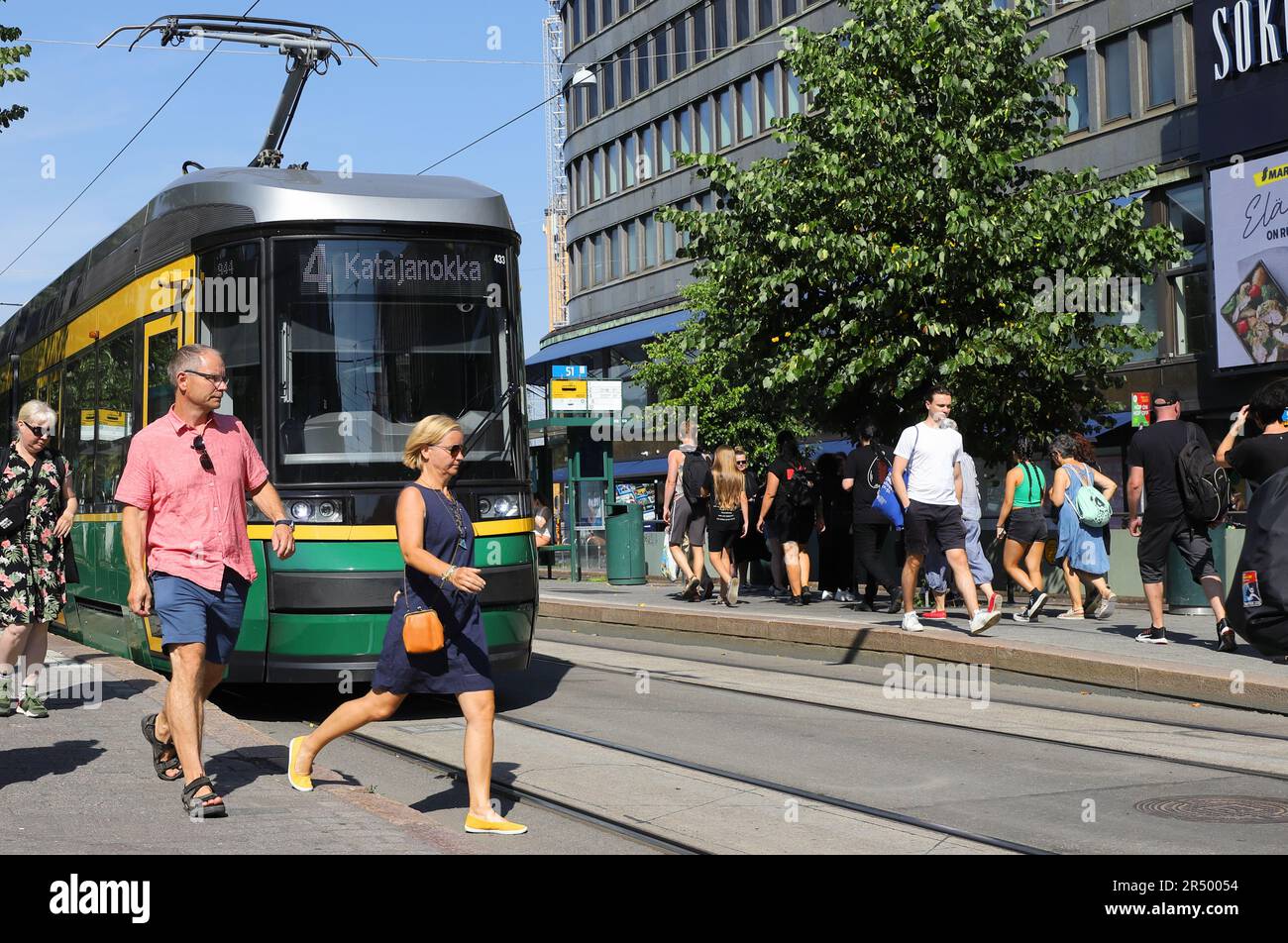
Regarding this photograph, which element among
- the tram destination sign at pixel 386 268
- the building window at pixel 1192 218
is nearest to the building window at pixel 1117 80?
the building window at pixel 1192 218

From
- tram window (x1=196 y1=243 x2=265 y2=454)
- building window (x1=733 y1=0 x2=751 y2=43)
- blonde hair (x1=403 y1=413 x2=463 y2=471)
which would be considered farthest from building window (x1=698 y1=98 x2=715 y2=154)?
blonde hair (x1=403 y1=413 x2=463 y2=471)

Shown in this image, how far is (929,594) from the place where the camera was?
53.8 feet

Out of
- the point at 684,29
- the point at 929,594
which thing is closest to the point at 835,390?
the point at 929,594

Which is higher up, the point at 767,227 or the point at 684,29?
the point at 684,29

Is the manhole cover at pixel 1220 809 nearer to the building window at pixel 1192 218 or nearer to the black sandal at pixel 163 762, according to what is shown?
the black sandal at pixel 163 762

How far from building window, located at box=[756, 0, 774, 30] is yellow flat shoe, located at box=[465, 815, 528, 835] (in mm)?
45141

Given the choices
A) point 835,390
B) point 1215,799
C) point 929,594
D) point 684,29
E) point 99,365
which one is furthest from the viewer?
point 684,29

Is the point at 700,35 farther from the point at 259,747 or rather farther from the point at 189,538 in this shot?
the point at 189,538

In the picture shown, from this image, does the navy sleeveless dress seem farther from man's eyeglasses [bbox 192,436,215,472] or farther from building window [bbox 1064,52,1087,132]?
building window [bbox 1064,52,1087,132]

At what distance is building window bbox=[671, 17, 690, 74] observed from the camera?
177ft

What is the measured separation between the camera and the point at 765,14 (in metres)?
49.2

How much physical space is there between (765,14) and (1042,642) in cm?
4004

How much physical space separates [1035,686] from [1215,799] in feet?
14.4

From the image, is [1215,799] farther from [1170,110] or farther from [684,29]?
[684,29]
